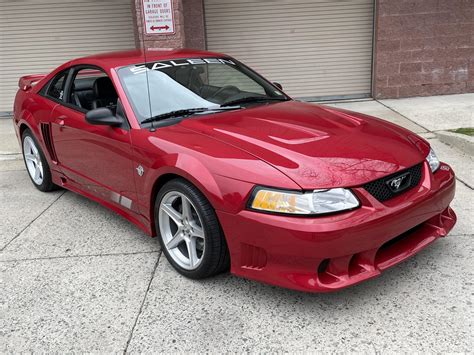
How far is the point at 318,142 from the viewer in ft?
9.75

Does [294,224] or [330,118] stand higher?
[330,118]

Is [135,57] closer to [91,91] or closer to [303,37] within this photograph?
[91,91]

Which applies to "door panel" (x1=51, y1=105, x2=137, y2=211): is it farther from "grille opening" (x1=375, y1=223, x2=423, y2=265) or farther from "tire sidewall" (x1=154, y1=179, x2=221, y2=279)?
"grille opening" (x1=375, y1=223, x2=423, y2=265)

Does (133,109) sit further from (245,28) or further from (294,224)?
(245,28)

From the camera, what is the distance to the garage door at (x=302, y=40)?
8.84m

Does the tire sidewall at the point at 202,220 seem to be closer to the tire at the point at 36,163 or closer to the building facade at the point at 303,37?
the tire at the point at 36,163

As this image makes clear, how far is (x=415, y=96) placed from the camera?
9.17m

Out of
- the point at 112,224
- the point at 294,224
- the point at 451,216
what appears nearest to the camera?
the point at 294,224

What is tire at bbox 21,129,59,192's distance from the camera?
16.0 ft

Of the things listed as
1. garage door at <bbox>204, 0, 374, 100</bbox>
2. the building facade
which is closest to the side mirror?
the building facade

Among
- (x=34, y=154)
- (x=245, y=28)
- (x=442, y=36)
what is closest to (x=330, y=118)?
(x=34, y=154)

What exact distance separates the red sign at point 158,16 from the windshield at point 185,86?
3.73 meters

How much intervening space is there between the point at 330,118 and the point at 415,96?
253 inches

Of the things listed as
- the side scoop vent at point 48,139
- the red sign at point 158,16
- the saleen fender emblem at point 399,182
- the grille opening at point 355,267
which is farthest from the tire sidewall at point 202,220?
the red sign at point 158,16
